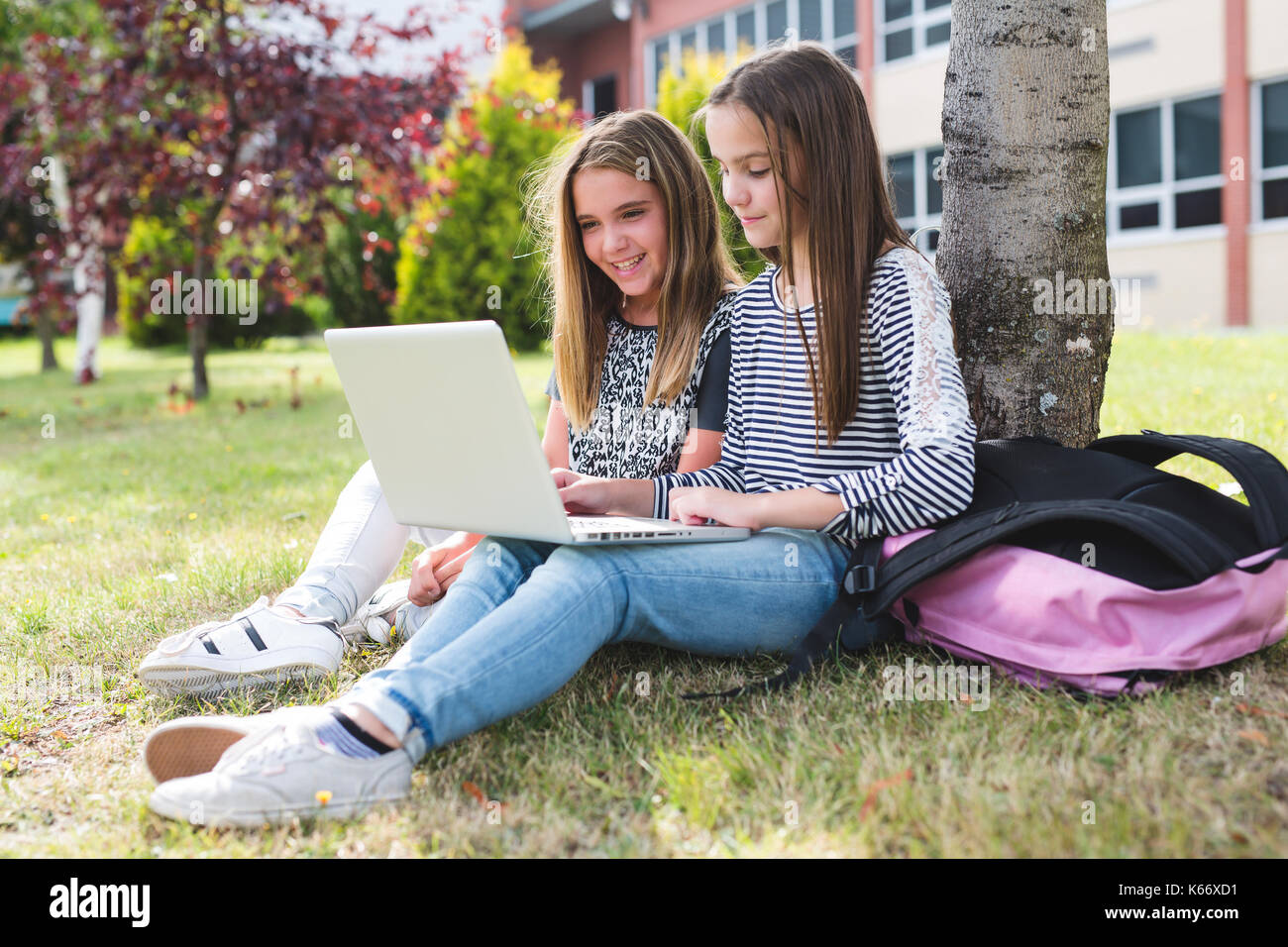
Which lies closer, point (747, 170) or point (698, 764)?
point (698, 764)

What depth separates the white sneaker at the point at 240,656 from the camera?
215 centimetres

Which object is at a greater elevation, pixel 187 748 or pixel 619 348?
pixel 619 348

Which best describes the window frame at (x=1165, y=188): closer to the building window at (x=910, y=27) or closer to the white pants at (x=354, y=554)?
the building window at (x=910, y=27)

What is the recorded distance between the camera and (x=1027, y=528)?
1.79 metres

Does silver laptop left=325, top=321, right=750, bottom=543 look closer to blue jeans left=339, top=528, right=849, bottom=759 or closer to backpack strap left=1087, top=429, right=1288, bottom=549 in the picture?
blue jeans left=339, top=528, right=849, bottom=759

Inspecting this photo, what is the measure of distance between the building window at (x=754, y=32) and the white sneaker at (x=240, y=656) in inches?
487

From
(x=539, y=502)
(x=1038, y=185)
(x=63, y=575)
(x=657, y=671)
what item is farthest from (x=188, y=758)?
(x=1038, y=185)

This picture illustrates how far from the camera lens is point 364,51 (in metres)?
7.50

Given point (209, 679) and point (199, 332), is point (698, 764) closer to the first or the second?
point (209, 679)

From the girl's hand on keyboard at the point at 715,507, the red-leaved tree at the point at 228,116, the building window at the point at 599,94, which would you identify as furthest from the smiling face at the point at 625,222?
the building window at the point at 599,94

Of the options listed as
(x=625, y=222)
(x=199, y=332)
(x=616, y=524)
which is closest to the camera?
(x=616, y=524)

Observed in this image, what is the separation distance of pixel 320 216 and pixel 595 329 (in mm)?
5507

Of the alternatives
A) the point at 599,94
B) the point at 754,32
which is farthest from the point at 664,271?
the point at 599,94

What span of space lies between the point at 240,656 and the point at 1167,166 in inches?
483
